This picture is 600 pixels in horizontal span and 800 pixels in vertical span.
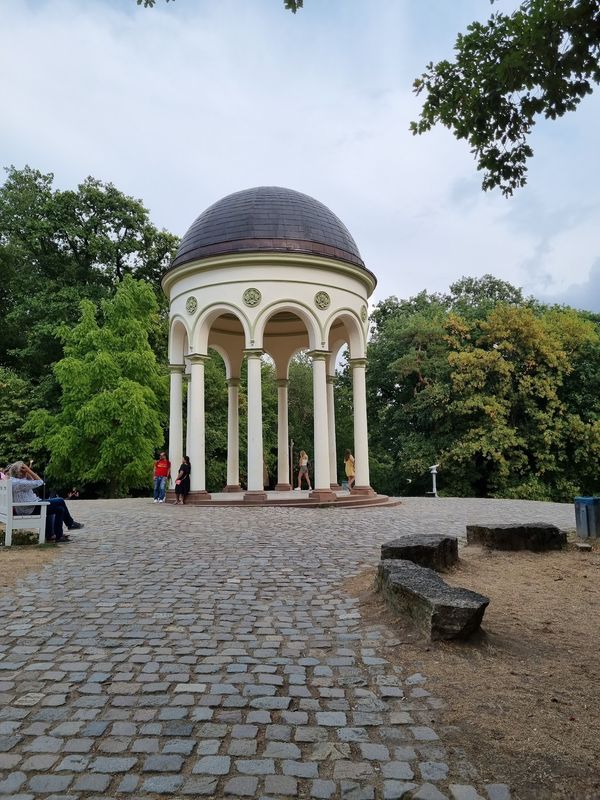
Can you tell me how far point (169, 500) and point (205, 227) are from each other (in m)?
8.44

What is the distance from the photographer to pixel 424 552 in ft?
23.0

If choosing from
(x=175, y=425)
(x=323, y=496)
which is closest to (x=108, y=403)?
(x=175, y=425)

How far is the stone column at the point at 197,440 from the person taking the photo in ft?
55.3

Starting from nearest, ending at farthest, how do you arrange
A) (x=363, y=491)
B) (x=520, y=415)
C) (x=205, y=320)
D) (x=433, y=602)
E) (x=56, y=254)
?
(x=433, y=602) → (x=205, y=320) → (x=363, y=491) → (x=520, y=415) → (x=56, y=254)

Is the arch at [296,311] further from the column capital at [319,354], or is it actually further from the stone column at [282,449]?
the stone column at [282,449]

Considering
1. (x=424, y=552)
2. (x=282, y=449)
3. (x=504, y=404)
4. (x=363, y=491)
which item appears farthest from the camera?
(x=504, y=404)

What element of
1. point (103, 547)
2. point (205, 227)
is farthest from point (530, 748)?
point (205, 227)

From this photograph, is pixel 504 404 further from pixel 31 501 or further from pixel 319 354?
pixel 31 501

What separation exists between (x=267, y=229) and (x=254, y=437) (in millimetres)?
6055

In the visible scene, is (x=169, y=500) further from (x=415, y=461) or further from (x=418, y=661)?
(x=418, y=661)

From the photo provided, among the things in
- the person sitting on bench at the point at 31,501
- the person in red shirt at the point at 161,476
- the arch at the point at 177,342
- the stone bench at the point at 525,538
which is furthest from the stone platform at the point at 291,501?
the stone bench at the point at 525,538

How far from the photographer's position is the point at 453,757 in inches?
114

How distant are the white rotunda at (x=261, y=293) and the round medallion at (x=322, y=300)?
0.03 metres

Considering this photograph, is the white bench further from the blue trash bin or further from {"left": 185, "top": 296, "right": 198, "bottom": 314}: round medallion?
{"left": 185, "top": 296, "right": 198, "bottom": 314}: round medallion
